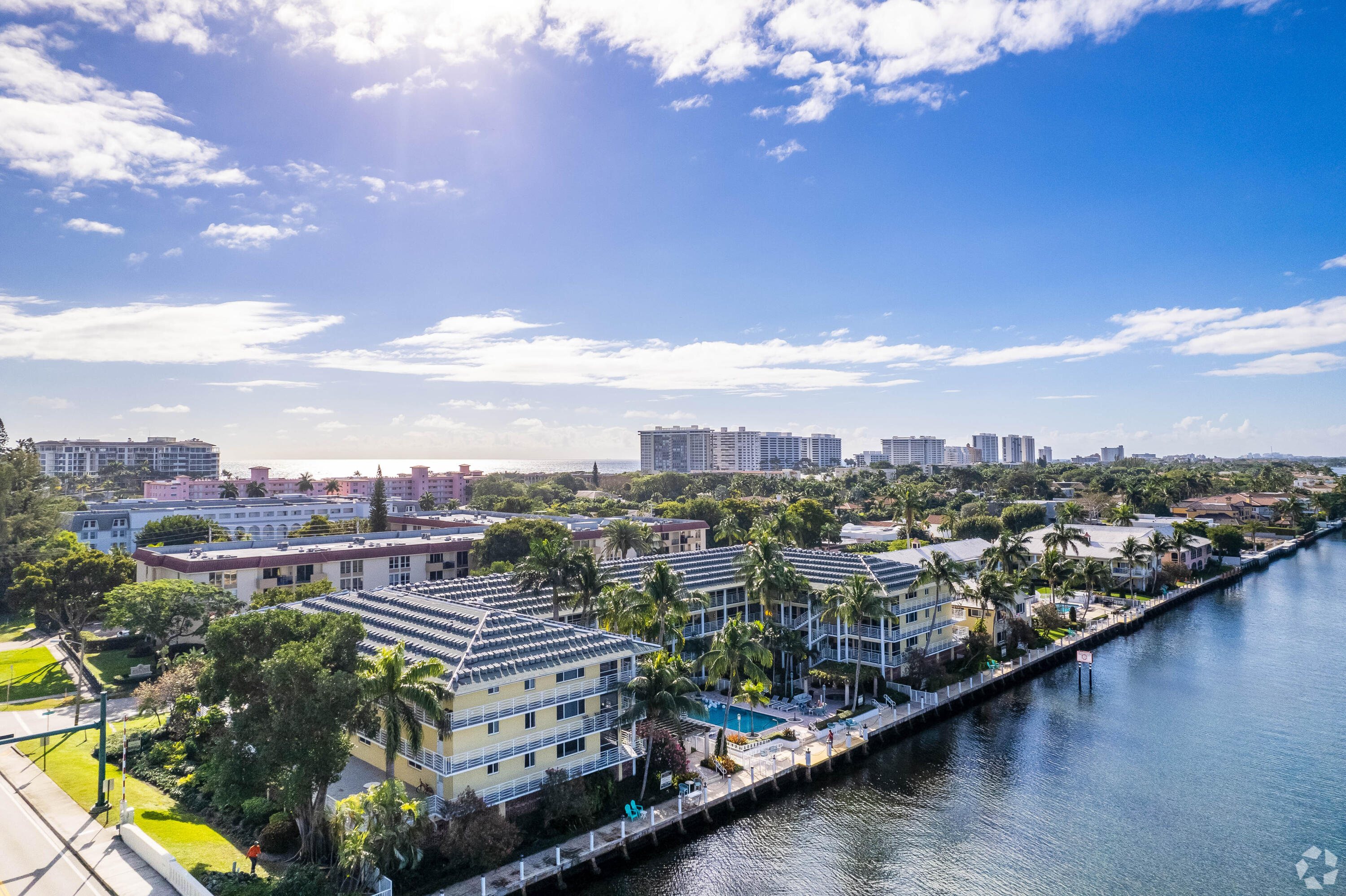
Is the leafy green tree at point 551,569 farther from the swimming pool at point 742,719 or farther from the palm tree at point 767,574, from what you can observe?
the palm tree at point 767,574

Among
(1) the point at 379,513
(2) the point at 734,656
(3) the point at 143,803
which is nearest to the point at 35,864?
(3) the point at 143,803

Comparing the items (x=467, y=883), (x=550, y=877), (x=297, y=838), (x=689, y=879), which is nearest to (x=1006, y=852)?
(x=689, y=879)

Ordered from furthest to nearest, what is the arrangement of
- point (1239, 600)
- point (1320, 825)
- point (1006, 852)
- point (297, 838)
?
point (1239, 600) < point (1320, 825) < point (1006, 852) < point (297, 838)

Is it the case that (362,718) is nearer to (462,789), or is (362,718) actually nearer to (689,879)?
(462,789)

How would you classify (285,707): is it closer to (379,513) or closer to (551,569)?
(551,569)

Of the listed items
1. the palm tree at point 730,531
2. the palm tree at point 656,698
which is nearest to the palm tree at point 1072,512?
the palm tree at point 730,531

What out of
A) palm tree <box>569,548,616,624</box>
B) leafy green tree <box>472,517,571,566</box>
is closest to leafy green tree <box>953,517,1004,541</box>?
leafy green tree <box>472,517,571,566</box>
